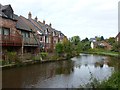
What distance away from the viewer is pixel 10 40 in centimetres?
3084

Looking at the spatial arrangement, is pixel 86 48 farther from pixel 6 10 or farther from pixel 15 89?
pixel 15 89

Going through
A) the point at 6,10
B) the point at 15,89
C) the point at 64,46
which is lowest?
the point at 15,89

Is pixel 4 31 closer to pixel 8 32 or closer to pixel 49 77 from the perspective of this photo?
pixel 8 32

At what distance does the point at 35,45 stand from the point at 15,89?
91.4ft

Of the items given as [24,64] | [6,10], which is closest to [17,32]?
[6,10]

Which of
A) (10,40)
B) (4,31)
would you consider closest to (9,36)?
(10,40)

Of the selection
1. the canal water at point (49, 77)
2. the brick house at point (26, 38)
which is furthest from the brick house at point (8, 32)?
the canal water at point (49, 77)

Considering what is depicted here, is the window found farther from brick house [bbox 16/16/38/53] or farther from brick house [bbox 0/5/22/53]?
brick house [bbox 16/16/38/53]

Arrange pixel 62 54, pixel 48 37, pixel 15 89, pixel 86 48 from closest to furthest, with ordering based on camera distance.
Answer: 1. pixel 15 89
2. pixel 62 54
3. pixel 48 37
4. pixel 86 48

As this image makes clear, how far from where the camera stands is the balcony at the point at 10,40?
95.7ft

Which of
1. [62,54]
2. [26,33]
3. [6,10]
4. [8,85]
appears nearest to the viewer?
[8,85]

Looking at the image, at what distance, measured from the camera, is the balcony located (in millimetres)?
29175

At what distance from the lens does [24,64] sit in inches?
1124

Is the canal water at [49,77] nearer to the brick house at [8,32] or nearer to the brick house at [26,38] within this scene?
the brick house at [8,32]
